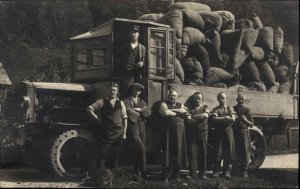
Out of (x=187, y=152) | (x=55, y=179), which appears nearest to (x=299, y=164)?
(x=187, y=152)

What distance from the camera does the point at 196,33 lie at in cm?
977

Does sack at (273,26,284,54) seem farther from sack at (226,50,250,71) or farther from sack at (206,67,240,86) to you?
sack at (206,67,240,86)

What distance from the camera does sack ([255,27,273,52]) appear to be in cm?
1082

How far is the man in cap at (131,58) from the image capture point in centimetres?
829

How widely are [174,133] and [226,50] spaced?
2.76 metres

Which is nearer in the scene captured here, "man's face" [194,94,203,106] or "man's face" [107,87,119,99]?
"man's face" [107,87,119,99]

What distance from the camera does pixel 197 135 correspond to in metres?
8.65

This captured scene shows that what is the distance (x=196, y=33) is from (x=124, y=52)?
1.97 metres

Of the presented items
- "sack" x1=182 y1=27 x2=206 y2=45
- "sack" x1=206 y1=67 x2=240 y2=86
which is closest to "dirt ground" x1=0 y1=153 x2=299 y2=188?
"sack" x1=206 y1=67 x2=240 y2=86

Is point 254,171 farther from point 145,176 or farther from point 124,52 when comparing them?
point 124,52

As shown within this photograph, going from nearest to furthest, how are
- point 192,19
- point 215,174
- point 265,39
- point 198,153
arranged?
point 198,153 → point 215,174 → point 192,19 → point 265,39

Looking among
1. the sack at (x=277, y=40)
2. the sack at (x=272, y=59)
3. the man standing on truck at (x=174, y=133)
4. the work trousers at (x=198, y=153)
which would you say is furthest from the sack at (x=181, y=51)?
the sack at (x=277, y=40)

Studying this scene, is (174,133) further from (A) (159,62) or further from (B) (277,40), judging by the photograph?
(B) (277,40)

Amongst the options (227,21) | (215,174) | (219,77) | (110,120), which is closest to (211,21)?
(227,21)
